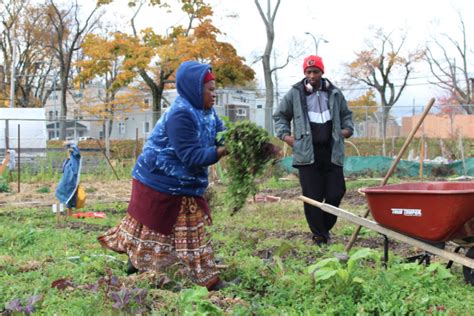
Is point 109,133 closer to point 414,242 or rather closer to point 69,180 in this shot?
point 69,180

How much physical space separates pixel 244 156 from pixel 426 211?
1327 mm

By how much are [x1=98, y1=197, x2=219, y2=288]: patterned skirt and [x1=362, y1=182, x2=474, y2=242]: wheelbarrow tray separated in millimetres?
1277

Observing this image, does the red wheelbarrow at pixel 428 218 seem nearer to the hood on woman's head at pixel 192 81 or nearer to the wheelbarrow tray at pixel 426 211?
the wheelbarrow tray at pixel 426 211

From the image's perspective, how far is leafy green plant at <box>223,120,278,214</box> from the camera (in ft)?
14.9

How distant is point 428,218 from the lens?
4.43 meters

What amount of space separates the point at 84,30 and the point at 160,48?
1460 cm

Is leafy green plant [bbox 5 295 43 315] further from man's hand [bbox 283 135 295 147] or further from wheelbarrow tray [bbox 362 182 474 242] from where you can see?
man's hand [bbox 283 135 295 147]

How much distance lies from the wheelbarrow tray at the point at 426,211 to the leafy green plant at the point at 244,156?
0.82 meters

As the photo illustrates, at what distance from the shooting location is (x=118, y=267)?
518 centimetres

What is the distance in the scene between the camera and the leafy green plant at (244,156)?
4.55 m

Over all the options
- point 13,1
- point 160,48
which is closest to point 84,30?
point 13,1

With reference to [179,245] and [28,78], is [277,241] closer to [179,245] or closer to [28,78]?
[179,245]

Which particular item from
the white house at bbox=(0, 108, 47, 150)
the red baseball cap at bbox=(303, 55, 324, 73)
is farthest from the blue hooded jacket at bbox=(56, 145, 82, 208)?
the white house at bbox=(0, 108, 47, 150)

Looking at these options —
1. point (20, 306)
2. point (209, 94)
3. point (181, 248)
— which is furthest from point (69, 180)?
point (20, 306)
